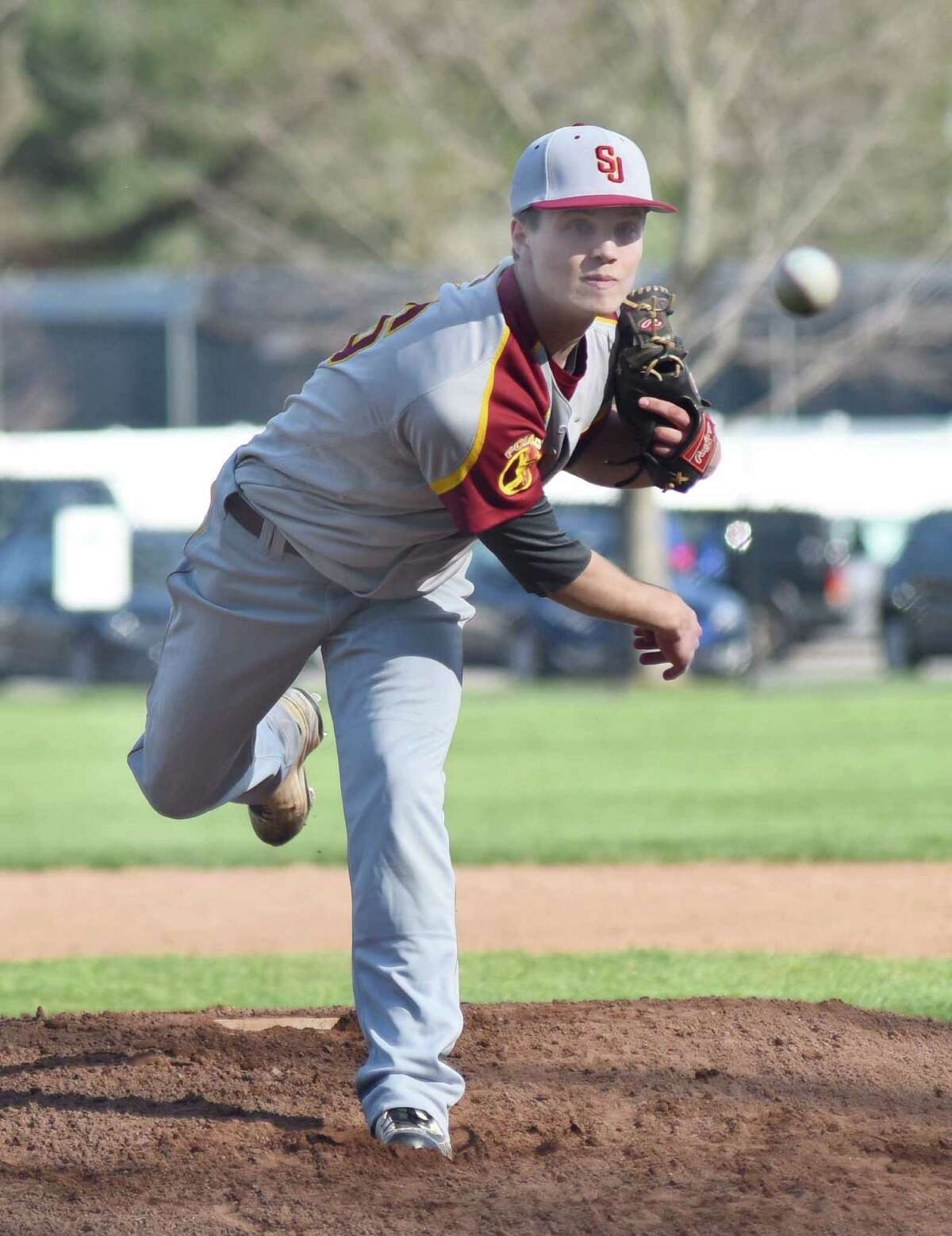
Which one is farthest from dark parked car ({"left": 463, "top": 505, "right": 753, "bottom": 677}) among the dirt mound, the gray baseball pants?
the gray baseball pants

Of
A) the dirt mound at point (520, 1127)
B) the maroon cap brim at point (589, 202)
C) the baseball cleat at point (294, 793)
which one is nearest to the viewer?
the dirt mound at point (520, 1127)

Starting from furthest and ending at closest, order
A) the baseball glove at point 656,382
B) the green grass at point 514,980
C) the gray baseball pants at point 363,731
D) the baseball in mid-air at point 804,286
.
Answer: the baseball in mid-air at point 804,286, the green grass at point 514,980, the baseball glove at point 656,382, the gray baseball pants at point 363,731

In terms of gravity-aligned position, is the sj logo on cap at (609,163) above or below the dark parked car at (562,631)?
above

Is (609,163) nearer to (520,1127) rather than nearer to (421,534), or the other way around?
(421,534)

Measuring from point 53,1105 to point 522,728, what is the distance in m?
10.8

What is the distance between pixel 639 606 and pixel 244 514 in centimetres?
88

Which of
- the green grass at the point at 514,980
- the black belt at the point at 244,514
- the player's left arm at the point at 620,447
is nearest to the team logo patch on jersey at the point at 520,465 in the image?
the player's left arm at the point at 620,447

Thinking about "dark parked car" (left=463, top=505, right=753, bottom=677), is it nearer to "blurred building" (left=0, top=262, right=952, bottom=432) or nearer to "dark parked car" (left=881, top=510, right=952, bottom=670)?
"dark parked car" (left=881, top=510, right=952, bottom=670)

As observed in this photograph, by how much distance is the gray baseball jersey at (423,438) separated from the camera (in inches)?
139

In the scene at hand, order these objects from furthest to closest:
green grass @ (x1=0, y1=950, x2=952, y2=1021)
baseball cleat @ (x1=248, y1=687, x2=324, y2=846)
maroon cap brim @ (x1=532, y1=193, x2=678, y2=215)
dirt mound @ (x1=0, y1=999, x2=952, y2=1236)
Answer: green grass @ (x1=0, y1=950, x2=952, y2=1021) → baseball cleat @ (x1=248, y1=687, x2=324, y2=846) → maroon cap brim @ (x1=532, y1=193, x2=678, y2=215) → dirt mound @ (x1=0, y1=999, x2=952, y2=1236)

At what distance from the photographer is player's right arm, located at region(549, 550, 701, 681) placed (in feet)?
12.1

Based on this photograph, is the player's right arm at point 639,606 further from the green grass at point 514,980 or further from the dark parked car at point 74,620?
the dark parked car at point 74,620

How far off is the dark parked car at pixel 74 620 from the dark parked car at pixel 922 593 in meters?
7.37

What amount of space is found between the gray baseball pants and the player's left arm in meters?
0.39
